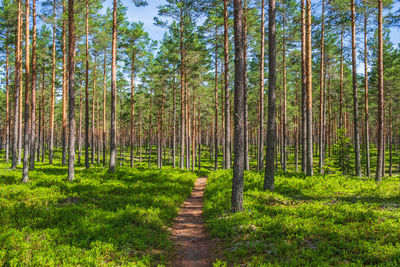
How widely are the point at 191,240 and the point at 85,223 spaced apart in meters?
3.32

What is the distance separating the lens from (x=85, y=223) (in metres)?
6.56

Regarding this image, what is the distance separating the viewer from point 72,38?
40.2ft

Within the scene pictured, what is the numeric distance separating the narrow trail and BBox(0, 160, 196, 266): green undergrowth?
348 millimetres

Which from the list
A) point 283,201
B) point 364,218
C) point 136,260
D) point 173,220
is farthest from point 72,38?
point 364,218

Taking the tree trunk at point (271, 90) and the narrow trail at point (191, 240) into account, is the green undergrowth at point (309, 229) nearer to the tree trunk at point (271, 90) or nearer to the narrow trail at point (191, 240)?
the narrow trail at point (191, 240)

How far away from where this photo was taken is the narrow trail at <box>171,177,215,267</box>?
5559 mm

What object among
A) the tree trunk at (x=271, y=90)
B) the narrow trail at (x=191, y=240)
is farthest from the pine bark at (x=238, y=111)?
the tree trunk at (x=271, y=90)

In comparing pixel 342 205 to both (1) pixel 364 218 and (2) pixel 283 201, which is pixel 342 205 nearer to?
(1) pixel 364 218

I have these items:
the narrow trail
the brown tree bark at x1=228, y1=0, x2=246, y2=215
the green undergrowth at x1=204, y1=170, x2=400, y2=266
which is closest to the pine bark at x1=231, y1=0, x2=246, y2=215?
the brown tree bark at x1=228, y1=0, x2=246, y2=215

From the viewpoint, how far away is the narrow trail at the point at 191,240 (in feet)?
18.2

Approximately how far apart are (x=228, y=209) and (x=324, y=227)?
127 inches

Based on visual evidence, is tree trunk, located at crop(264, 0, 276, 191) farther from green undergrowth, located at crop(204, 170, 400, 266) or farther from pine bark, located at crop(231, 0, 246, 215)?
pine bark, located at crop(231, 0, 246, 215)

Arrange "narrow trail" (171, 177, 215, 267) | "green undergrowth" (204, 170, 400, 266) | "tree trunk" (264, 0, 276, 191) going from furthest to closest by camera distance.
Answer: "tree trunk" (264, 0, 276, 191), "narrow trail" (171, 177, 215, 267), "green undergrowth" (204, 170, 400, 266)

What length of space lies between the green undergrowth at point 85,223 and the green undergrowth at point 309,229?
204 centimetres
